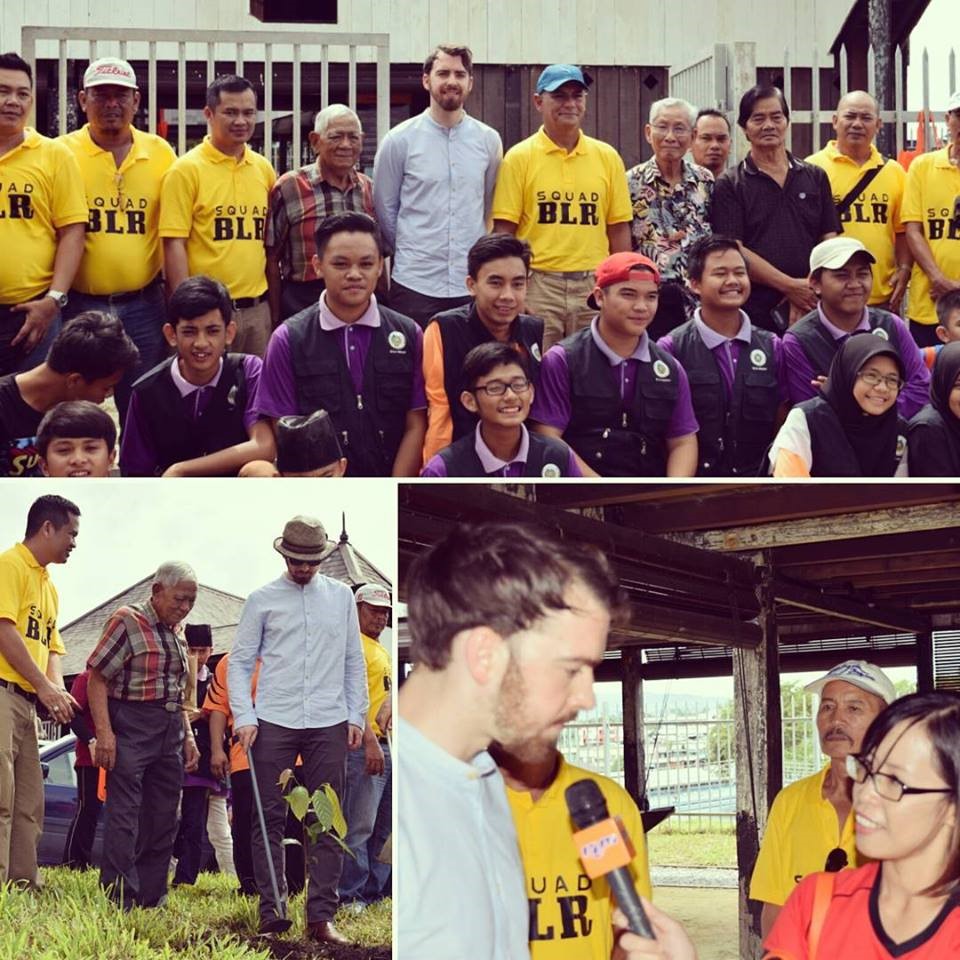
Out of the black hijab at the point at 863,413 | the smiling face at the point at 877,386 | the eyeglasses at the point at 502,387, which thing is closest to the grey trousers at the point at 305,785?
the eyeglasses at the point at 502,387

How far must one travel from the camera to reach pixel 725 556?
4422 millimetres

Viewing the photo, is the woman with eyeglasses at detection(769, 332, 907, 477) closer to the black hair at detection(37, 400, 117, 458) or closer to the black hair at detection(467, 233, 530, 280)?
the black hair at detection(467, 233, 530, 280)

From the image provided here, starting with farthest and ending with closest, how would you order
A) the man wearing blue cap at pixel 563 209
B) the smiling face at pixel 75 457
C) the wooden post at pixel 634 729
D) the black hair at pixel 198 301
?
the man wearing blue cap at pixel 563 209, the wooden post at pixel 634 729, the black hair at pixel 198 301, the smiling face at pixel 75 457

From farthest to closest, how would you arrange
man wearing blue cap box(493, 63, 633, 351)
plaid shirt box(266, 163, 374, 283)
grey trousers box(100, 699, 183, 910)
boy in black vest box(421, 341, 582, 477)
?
man wearing blue cap box(493, 63, 633, 351) < plaid shirt box(266, 163, 374, 283) < boy in black vest box(421, 341, 582, 477) < grey trousers box(100, 699, 183, 910)

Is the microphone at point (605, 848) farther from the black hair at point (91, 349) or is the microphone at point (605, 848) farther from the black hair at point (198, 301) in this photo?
the black hair at point (198, 301)

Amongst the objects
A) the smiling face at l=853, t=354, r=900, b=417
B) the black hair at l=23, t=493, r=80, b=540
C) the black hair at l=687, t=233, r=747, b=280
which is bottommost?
the black hair at l=23, t=493, r=80, b=540

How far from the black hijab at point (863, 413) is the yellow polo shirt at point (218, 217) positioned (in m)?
1.88

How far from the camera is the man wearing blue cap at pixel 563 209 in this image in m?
5.20

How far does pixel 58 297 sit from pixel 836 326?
2.20m

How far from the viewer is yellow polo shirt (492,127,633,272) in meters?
5.21

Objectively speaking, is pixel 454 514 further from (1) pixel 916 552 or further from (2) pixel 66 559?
(1) pixel 916 552

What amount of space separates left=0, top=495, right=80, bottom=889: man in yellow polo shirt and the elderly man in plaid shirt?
3.7 inches

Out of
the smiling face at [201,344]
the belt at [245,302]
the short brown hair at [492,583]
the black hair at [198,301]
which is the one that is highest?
the belt at [245,302]

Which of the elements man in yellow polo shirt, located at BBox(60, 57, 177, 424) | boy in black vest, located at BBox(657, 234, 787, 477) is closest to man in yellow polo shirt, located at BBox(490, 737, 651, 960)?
boy in black vest, located at BBox(657, 234, 787, 477)
